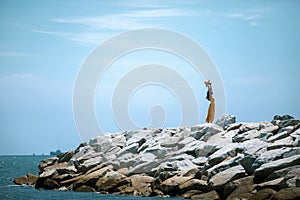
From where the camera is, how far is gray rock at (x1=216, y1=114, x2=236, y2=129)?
118 ft

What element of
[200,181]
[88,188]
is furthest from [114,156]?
[200,181]

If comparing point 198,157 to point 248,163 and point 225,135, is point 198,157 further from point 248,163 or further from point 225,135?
point 248,163

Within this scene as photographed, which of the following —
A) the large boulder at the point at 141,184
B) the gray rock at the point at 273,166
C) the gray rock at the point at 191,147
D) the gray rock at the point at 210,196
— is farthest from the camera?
the gray rock at the point at 191,147

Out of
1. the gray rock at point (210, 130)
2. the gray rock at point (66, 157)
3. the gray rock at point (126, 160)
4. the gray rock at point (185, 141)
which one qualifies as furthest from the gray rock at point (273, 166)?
the gray rock at point (66, 157)

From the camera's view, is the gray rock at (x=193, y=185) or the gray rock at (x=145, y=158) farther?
the gray rock at (x=145, y=158)

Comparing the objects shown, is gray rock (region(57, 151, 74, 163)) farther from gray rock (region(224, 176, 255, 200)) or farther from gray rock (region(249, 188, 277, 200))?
gray rock (region(249, 188, 277, 200))

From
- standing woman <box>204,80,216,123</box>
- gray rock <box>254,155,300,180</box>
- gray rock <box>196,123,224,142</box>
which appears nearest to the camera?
gray rock <box>254,155,300,180</box>

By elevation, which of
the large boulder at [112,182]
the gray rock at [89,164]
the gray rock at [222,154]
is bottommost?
the large boulder at [112,182]

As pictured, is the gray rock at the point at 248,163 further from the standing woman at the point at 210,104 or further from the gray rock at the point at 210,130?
the standing woman at the point at 210,104

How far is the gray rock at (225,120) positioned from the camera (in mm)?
35844

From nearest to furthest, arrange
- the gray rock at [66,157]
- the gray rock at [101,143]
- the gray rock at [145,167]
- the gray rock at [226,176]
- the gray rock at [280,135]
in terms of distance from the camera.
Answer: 1. the gray rock at [226,176]
2. the gray rock at [280,135]
3. the gray rock at [145,167]
4. the gray rock at [101,143]
5. the gray rock at [66,157]

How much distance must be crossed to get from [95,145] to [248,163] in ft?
52.4

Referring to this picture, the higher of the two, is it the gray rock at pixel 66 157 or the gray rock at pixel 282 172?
the gray rock at pixel 66 157

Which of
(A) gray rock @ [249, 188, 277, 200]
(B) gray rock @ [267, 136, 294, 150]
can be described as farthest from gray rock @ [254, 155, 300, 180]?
(B) gray rock @ [267, 136, 294, 150]
